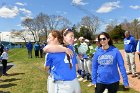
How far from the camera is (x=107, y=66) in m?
5.66

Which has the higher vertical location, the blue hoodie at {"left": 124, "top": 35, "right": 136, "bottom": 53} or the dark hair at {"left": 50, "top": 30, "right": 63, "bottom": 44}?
the dark hair at {"left": 50, "top": 30, "right": 63, "bottom": 44}

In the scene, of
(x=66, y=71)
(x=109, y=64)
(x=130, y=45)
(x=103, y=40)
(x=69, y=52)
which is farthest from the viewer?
(x=130, y=45)

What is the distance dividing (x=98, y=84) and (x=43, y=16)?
84817 millimetres

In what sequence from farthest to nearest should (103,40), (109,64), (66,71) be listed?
(103,40) < (109,64) < (66,71)

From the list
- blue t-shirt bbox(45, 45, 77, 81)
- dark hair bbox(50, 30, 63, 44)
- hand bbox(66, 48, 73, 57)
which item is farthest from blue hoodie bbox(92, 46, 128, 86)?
dark hair bbox(50, 30, 63, 44)

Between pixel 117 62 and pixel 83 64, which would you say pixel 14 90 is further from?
pixel 117 62

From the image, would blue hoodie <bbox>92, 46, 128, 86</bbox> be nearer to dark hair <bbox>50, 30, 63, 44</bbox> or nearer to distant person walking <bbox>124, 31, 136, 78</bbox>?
dark hair <bbox>50, 30, 63, 44</bbox>

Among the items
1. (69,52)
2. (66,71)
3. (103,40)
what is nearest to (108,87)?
(103,40)


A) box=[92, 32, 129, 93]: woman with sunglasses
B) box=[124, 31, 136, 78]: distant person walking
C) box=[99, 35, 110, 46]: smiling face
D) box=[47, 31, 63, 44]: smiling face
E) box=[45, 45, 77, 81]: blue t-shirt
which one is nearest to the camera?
box=[47, 31, 63, 44]: smiling face

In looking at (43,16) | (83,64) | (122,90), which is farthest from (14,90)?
(43,16)

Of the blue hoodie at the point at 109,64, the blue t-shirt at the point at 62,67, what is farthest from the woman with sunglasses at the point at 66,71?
the blue hoodie at the point at 109,64

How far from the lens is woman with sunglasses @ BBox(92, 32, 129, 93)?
18.4ft

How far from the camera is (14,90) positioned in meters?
12.0

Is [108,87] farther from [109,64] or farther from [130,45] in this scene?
[130,45]
